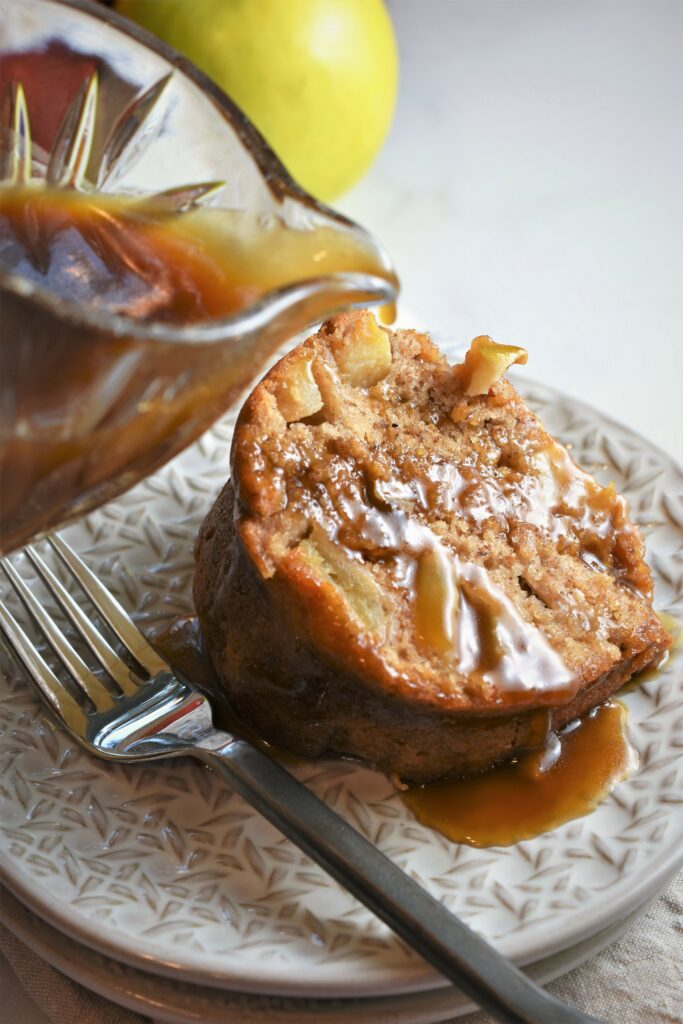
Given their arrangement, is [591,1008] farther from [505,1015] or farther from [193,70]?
[193,70]

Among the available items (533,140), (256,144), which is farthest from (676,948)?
(533,140)

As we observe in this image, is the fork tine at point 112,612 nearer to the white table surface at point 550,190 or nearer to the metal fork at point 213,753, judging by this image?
the metal fork at point 213,753

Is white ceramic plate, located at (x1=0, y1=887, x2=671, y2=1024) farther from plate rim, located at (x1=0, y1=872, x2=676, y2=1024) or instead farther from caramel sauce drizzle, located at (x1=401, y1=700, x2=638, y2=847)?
caramel sauce drizzle, located at (x1=401, y1=700, x2=638, y2=847)

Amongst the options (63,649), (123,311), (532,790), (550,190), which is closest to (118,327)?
(123,311)

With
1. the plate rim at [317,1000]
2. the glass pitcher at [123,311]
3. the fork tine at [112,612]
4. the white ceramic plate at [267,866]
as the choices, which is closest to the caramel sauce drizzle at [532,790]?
the white ceramic plate at [267,866]

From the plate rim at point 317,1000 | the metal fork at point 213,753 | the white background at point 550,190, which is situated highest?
the white background at point 550,190

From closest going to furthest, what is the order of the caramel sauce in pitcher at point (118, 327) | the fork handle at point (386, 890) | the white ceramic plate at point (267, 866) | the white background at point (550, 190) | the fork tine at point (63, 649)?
the caramel sauce in pitcher at point (118, 327) → the fork handle at point (386, 890) → the white ceramic plate at point (267, 866) → the fork tine at point (63, 649) → the white background at point (550, 190)
